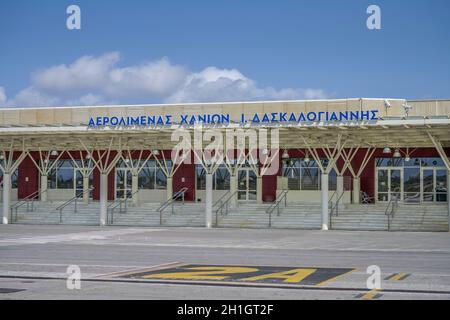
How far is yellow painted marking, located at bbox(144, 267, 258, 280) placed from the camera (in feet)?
49.6

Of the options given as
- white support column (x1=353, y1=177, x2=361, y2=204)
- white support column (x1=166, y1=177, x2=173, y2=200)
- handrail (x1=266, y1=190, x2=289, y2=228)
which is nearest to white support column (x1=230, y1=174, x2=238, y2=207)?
handrail (x1=266, y1=190, x2=289, y2=228)

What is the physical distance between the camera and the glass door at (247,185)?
4775cm

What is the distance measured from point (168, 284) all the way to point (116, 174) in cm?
3748

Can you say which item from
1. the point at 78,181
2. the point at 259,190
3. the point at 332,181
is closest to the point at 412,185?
the point at 332,181

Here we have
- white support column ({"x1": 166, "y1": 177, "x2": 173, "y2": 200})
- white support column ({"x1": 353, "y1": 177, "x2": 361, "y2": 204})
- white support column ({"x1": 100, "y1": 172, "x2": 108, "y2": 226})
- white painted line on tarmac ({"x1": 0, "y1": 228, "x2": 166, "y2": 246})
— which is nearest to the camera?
white painted line on tarmac ({"x1": 0, "y1": 228, "x2": 166, "y2": 246})

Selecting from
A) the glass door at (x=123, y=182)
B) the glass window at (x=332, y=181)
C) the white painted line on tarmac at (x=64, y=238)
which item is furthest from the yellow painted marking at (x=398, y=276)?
the glass door at (x=123, y=182)

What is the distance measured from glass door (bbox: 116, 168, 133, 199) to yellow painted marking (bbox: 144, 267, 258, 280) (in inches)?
1335

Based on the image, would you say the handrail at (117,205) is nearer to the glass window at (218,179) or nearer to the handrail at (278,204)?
the glass window at (218,179)

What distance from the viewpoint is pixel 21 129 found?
38.0m

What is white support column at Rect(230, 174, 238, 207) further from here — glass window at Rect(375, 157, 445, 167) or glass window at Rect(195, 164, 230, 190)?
glass window at Rect(375, 157, 445, 167)
